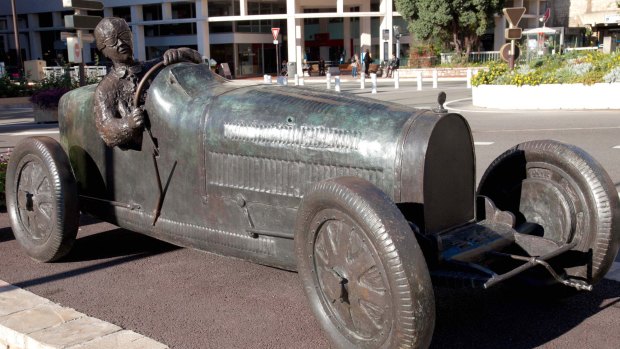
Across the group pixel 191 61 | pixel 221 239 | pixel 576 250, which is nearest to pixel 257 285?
pixel 221 239

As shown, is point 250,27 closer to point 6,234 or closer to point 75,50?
point 75,50

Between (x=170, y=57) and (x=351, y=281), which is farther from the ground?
(x=170, y=57)

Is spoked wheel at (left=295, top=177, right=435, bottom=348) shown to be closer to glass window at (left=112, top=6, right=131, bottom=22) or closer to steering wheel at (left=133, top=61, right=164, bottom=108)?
steering wheel at (left=133, top=61, right=164, bottom=108)

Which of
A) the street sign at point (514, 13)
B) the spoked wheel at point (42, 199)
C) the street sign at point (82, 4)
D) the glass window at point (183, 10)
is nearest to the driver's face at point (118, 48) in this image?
the spoked wheel at point (42, 199)

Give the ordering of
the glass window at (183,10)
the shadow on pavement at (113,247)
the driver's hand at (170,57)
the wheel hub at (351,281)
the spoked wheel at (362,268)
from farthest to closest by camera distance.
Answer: the glass window at (183,10) < the shadow on pavement at (113,247) < the driver's hand at (170,57) < the wheel hub at (351,281) < the spoked wheel at (362,268)

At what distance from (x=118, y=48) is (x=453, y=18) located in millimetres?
36670

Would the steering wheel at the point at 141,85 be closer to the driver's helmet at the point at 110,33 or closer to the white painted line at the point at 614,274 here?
the driver's helmet at the point at 110,33

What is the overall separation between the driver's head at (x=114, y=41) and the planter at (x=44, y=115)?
14445 mm

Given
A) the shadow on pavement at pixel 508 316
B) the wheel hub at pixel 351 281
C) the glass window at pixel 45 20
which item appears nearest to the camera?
the wheel hub at pixel 351 281

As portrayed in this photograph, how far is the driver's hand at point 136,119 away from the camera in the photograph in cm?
441

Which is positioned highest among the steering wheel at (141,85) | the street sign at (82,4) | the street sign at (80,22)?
the street sign at (82,4)

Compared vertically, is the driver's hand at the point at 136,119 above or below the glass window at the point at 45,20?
below

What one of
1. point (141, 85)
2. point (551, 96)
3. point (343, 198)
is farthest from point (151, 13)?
point (343, 198)

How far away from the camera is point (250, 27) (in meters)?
45.5
